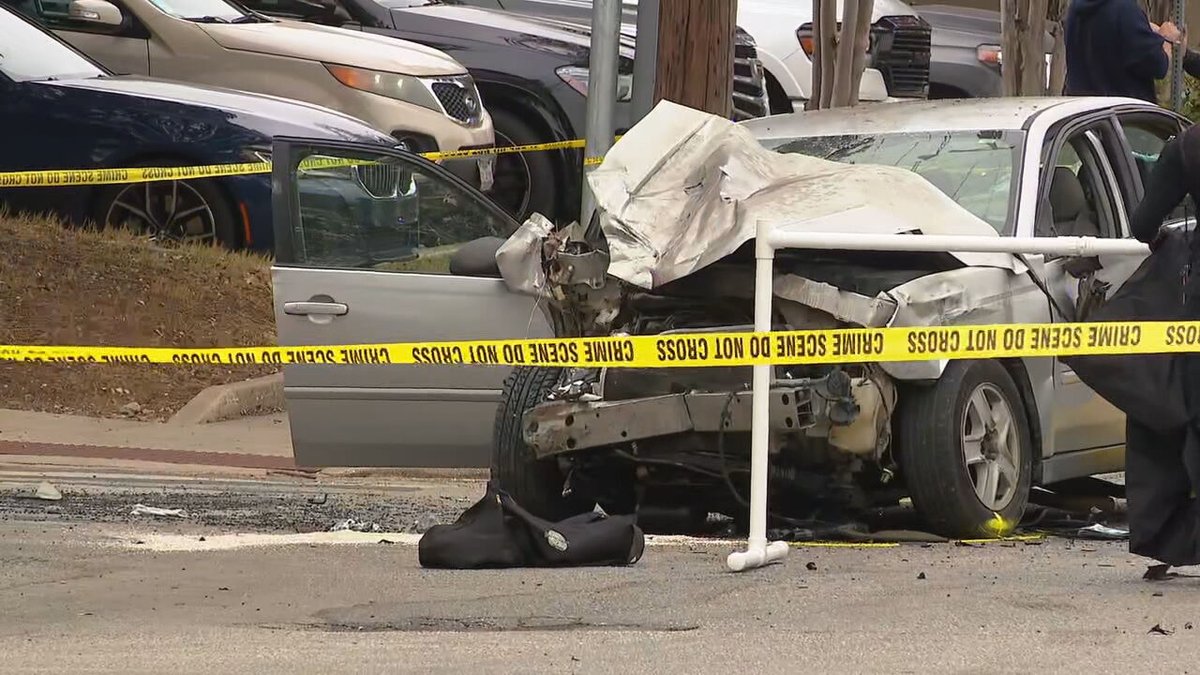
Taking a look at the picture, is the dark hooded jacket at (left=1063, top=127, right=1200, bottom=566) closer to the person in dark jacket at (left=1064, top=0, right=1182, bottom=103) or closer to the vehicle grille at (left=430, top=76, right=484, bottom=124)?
the person in dark jacket at (left=1064, top=0, right=1182, bottom=103)

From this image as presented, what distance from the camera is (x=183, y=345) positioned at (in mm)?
12180

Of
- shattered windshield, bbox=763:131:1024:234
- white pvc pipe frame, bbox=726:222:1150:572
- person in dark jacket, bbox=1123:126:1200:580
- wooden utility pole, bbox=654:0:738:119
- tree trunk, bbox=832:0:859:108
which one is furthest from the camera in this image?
tree trunk, bbox=832:0:859:108

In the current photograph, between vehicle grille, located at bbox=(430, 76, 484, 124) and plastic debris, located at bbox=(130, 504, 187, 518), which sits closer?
plastic debris, located at bbox=(130, 504, 187, 518)

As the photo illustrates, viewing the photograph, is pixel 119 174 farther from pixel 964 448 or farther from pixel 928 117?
pixel 964 448

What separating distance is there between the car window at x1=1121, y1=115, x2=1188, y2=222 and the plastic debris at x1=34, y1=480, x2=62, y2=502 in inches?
176

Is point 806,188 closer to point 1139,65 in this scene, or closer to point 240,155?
point 1139,65

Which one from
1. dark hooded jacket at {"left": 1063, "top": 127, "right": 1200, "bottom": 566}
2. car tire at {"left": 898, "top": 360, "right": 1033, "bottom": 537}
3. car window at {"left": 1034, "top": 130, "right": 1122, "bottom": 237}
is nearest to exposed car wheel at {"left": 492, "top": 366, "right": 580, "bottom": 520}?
car tire at {"left": 898, "top": 360, "right": 1033, "bottom": 537}

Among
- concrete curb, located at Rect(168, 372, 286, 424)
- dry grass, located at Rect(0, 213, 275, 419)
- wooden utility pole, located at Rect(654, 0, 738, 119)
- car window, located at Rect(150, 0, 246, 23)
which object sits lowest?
concrete curb, located at Rect(168, 372, 286, 424)

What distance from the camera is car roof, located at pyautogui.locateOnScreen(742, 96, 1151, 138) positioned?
811 centimetres

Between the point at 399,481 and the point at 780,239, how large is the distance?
4.20 meters

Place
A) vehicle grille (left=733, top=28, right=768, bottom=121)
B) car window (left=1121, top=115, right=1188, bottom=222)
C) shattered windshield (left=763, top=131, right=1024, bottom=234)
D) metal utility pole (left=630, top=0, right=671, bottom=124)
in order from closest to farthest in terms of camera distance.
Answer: shattered windshield (left=763, top=131, right=1024, bottom=234), car window (left=1121, top=115, right=1188, bottom=222), metal utility pole (left=630, top=0, right=671, bottom=124), vehicle grille (left=733, top=28, right=768, bottom=121)

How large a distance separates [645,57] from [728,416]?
454cm

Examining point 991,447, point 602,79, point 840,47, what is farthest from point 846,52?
point 991,447

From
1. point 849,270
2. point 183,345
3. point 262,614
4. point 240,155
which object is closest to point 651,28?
point 240,155
